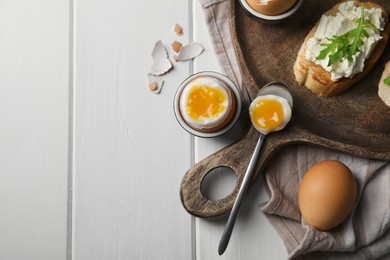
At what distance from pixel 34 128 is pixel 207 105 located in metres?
0.57

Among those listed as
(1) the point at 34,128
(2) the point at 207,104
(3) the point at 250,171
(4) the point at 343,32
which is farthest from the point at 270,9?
(1) the point at 34,128

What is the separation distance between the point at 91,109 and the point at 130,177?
0.24m

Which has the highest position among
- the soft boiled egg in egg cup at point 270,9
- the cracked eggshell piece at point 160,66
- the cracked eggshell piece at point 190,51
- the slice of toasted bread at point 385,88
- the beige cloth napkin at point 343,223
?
the soft boiled egg in egg cup at point 270,9

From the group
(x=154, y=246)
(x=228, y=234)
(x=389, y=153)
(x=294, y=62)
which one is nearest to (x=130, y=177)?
(x=154, y=246)

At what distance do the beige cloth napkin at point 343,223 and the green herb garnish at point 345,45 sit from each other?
261 mm

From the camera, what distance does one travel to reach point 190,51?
154 cm

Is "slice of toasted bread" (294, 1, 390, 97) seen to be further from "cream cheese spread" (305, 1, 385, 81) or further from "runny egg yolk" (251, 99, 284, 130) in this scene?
"runny egg yolk" (251, 99, 284, 130)

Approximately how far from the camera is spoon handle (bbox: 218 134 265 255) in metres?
1.36

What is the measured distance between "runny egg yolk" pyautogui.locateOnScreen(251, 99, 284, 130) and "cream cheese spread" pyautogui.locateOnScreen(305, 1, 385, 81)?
0.16 meters

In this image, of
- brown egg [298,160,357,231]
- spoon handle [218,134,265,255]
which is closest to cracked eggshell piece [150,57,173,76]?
spoon handle [218,134,265,255]

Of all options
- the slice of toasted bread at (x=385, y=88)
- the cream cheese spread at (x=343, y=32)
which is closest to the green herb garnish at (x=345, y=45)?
the cream cheese spread at (x=343, y=32)

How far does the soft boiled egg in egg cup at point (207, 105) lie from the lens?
1371mm

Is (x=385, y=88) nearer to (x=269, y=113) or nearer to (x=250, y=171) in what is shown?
(x=269, y=113)

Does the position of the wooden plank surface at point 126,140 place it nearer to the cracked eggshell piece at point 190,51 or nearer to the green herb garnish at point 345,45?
the cracked eggshell piece at point 190,51
